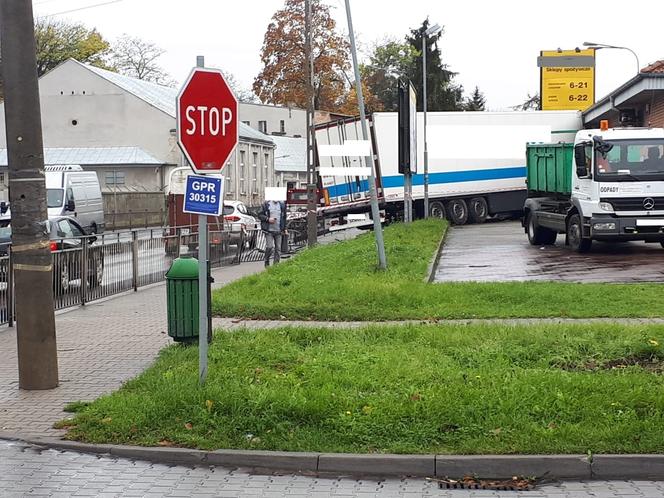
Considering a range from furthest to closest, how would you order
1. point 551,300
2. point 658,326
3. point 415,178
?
point 415,178 < point 551,300 < point 658,326

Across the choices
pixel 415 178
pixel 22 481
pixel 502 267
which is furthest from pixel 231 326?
pixel 415 178

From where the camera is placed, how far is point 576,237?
868 inches

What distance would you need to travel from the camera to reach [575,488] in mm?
6141

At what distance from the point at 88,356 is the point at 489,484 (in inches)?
235

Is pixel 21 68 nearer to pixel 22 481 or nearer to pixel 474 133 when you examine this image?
pixel 22 481

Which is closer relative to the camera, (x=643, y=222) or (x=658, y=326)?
(x=658, y=326)

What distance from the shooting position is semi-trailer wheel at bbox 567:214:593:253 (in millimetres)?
21453

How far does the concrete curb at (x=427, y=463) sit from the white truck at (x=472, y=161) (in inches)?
1177

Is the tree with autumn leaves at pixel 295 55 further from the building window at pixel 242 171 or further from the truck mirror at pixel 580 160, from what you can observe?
the truck mirror at pixel 580 160

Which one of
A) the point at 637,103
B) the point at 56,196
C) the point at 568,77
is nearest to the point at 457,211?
the point at 637,103

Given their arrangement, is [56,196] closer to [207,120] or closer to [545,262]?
[545,262]

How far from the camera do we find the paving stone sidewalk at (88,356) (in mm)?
8164

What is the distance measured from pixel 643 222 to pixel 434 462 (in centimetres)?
1491

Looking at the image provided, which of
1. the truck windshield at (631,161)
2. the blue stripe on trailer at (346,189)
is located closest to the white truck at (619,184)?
the truck windshield at (631,161)
